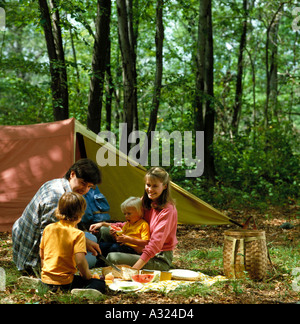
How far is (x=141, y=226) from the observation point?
358 cm

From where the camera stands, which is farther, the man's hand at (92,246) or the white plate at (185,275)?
the white plate at (185,275)

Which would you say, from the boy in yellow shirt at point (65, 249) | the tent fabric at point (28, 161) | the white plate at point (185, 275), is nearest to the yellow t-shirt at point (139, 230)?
the white plate at point (185, 275)

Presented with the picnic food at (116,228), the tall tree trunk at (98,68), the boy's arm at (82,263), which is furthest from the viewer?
the tall tree trunk at (98,68)

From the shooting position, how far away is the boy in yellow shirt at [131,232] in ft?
11.5

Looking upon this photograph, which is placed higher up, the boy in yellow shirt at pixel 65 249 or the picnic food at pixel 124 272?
the boy in yellow shirt at pixel 65 249

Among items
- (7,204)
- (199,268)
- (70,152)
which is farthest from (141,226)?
(7,204)

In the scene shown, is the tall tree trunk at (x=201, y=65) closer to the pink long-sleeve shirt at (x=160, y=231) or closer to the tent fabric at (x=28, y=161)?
the tent fabric at (x=28, y=161)

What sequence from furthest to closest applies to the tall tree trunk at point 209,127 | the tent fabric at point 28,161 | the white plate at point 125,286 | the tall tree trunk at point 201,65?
the tall tree trunk at point 209,127 < the tall tree trunk at point 201,65 < the tent fabric at point 28,161 < the white plate at point 125,286

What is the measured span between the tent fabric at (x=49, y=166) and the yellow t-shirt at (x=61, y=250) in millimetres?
1882

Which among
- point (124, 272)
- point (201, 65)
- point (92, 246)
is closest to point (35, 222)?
point (92, 246)

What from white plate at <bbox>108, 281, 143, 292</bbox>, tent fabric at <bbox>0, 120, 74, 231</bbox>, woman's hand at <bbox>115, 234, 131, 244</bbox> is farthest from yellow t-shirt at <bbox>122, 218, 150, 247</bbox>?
tent fabric at <bbox>0, 120, 74, 231</bbox>

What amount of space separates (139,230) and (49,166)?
62.8 inches

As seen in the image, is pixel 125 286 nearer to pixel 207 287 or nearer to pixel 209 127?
pixel 207 287

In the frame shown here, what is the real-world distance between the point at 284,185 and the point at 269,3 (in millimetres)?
5501
